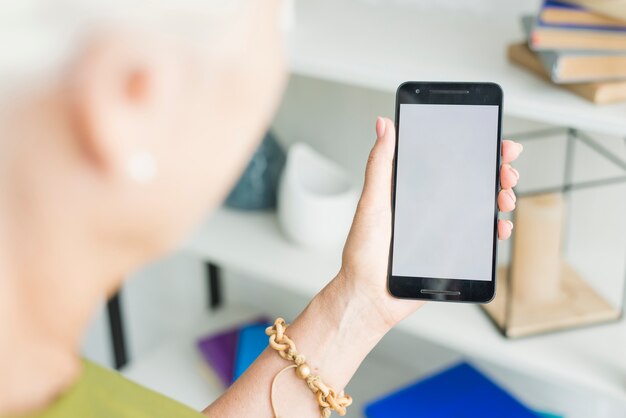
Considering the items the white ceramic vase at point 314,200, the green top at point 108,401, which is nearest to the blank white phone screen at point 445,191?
the green top at point 108,401

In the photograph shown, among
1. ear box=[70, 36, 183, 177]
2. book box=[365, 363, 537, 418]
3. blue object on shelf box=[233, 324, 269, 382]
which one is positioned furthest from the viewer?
blue object on shelf box=[233, 324, 269, 382]

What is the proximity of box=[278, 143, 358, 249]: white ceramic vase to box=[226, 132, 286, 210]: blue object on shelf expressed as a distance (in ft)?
0.14

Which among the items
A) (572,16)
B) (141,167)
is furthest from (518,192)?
(141,167)

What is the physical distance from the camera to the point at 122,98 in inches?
8.7

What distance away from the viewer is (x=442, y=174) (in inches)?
29.8

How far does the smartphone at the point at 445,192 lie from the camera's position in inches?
29.3

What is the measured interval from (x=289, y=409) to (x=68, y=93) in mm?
510

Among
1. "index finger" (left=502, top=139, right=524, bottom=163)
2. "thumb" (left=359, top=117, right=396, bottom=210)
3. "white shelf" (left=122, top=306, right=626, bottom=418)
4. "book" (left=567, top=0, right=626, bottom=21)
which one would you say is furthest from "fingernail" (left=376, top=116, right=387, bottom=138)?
"white shelf" (left=122, top=306, right=626, bottom=418)

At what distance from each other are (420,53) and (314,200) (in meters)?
0.28

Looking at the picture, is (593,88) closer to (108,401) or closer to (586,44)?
(586,44)

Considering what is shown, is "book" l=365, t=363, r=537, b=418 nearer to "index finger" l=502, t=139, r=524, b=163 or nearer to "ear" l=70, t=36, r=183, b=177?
"index finger" l=502, t=139, r=524, b=163

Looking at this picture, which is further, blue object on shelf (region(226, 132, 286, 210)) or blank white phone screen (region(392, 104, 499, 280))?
blue object on shelf (region(226, 132, 286, 210))

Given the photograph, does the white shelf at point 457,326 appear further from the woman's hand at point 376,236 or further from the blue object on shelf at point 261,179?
the woman's hand at point 376,236

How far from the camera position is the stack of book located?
0.78 m
